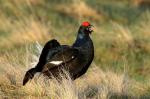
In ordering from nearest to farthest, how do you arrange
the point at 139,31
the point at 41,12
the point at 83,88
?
1. the point at 83,88
2. the point at 139,31
3. the point at 41,12

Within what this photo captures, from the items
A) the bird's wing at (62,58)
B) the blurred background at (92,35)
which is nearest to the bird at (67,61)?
the bird's wing at (62,58)

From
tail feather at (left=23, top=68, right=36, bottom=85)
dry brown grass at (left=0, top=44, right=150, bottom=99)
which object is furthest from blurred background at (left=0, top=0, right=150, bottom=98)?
tail feather at (left=23, top=68, right=36, bottom=85)

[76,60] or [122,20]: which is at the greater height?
[76,60]

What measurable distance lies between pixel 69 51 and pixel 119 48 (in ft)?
16.6

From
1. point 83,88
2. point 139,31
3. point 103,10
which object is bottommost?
point 103,10

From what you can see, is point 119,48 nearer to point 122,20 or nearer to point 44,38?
point 44,38

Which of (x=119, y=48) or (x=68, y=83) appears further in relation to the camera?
(x=119, y=48)

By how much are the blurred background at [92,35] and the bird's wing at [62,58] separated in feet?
2.95

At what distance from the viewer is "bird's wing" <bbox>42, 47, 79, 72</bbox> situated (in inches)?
344

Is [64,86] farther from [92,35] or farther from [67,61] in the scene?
[92,35]

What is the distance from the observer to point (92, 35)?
47.9 feet

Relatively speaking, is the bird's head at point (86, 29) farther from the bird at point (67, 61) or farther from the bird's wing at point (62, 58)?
the bird's wing at point (62, 58)

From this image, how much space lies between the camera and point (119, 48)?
1374cm

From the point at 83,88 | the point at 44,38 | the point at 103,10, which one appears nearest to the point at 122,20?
the point at 103,10
